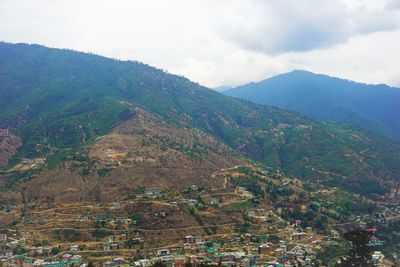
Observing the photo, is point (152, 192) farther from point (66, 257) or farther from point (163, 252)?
point (66, 257)

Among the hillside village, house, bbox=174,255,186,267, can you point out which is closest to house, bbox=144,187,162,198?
the hillside village

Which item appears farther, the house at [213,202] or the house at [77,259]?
the house at [213,202]

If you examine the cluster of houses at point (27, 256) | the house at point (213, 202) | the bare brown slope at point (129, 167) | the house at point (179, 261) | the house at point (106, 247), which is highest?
the bare brown slope at point (129, 167)

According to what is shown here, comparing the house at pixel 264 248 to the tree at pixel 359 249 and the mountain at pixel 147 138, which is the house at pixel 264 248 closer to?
the mountain at pixel 147 138

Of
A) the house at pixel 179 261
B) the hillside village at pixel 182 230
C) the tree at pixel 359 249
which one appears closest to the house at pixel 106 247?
the hillside village at pixel 182 230

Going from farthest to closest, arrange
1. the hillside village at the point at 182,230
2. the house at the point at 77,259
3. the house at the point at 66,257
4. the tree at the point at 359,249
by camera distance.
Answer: the hillside village at the point at 182,230
the house at the point at 66,257
the house at the point at 77,259
the tree at the point at 359,249

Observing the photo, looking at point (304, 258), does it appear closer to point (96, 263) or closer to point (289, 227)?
point (289, 227)
